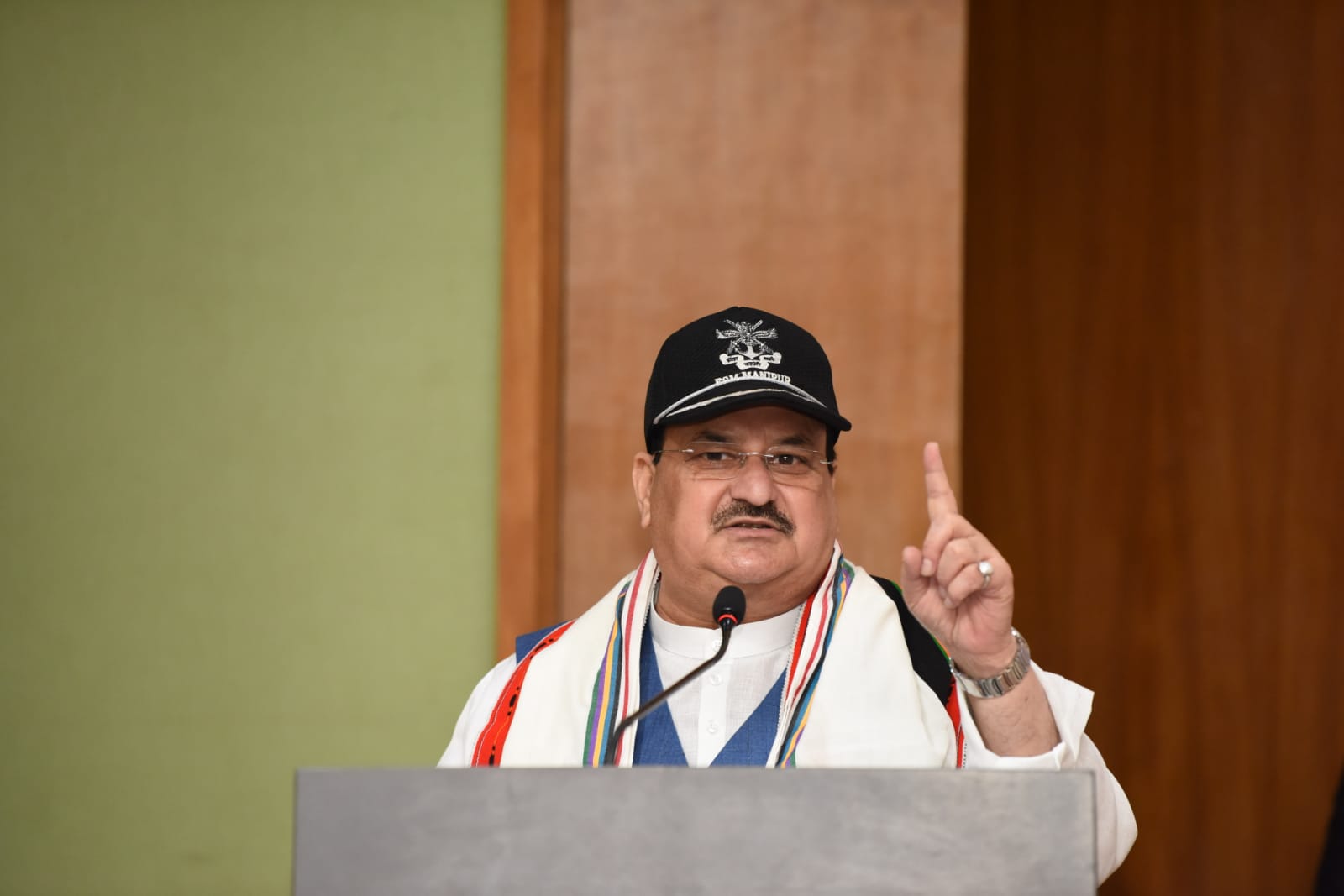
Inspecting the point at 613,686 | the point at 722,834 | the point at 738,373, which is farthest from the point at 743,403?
the point at 722,834

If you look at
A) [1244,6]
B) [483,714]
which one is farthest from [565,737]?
[1244,6]

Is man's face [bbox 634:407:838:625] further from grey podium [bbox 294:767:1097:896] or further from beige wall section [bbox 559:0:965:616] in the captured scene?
grey podium [bbox 294:767:1097:896]

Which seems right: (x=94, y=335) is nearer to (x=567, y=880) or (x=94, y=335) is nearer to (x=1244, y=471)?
(x=567, y=880)

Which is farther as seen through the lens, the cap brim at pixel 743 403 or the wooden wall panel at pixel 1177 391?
the wooden wall panel at pixel 1177 391

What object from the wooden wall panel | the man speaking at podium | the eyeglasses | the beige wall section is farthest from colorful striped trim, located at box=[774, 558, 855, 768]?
the wooden wall panel

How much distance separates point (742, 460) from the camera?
5.31 feet

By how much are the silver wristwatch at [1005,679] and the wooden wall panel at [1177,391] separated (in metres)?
1.69

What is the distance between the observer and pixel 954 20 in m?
Result: 2.20

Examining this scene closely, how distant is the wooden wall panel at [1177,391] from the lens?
2.77m

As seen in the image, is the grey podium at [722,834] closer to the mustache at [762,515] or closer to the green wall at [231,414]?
the mustache at [762,515]

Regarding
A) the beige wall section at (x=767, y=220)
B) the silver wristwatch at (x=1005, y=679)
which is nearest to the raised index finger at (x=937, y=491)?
the silver wristwatch at (x=1005, y=679)

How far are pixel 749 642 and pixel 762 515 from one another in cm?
18

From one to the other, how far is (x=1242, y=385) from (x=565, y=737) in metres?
2.01

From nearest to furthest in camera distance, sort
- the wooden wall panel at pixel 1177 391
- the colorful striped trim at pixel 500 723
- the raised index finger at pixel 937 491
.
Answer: the raised index finger at pixel 937 491, the colorful striped trim at pixel 500 723, the wooden wall panel at pixel 1177 391
